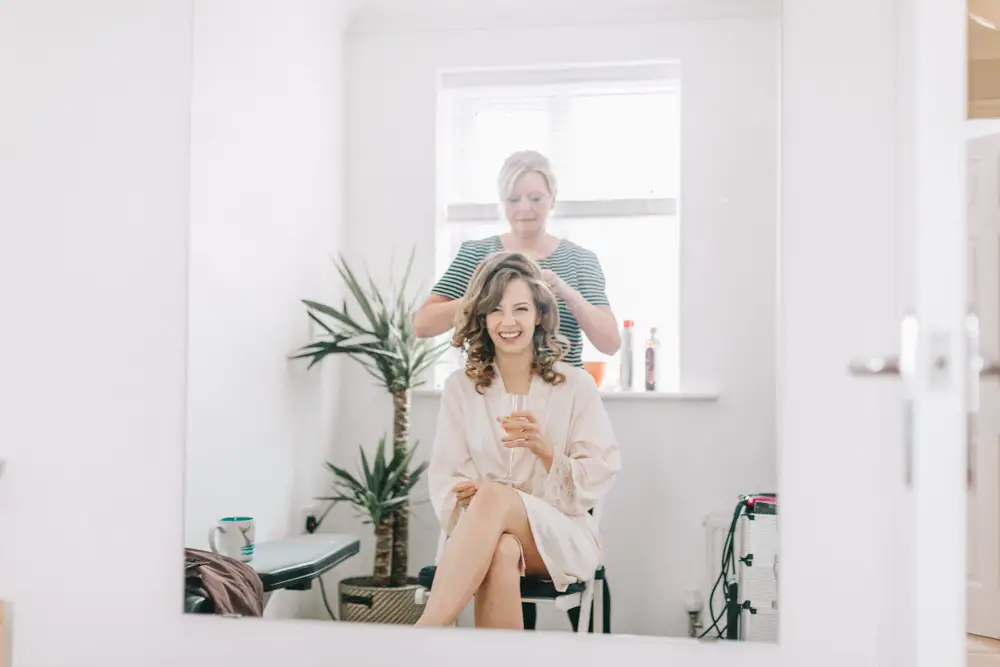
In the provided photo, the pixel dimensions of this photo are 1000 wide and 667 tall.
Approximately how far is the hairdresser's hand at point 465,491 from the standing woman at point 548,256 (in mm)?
295

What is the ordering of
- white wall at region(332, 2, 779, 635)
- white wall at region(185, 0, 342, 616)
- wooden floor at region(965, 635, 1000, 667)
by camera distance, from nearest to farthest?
wooden floor at region(965, 635, 1000, 667)
white wall at region(332, 2, 779, 635)
white wall at region(185, 0, 342, 616)

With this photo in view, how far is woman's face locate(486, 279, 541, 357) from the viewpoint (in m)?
1.72

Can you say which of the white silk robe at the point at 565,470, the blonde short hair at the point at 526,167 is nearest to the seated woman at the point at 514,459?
the white silk robe at the point at 565,470

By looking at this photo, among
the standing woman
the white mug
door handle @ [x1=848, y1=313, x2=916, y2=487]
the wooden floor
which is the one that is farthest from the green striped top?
the wooden floor

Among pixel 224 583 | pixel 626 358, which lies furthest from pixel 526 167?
pixel 224 583

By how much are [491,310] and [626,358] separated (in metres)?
0.26

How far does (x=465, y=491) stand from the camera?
173cm

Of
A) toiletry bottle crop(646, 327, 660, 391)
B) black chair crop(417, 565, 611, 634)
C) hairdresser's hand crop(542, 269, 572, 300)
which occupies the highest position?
hairdresser's hand crop(542, 269, 572, 300)

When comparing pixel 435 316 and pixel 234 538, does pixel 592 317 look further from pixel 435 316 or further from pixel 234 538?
pixel 234 538

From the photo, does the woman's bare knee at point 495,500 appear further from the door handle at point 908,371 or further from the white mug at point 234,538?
the door handle at point 908,371

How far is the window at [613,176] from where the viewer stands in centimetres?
170

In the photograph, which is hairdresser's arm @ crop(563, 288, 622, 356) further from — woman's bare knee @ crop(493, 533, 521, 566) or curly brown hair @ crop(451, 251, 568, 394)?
woman's bare knee @ crop(493, 533, 521, 566)

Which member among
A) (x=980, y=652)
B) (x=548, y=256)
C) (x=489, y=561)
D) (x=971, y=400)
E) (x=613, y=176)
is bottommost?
(x=980, y=652)

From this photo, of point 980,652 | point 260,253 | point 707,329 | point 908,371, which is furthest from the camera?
point 260,253
